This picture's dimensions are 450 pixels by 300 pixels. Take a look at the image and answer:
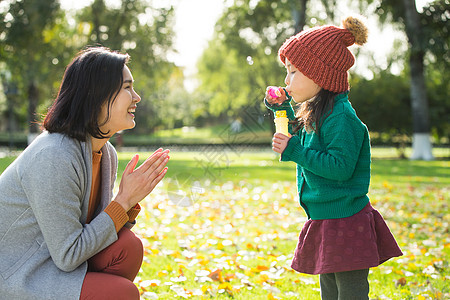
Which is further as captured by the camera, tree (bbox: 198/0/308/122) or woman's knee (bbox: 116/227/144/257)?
tree (bbox: 198/0/308/122)

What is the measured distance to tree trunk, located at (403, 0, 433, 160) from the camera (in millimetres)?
16953

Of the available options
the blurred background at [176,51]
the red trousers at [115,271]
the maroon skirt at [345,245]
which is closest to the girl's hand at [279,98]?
the maroon skirt at [345,245]

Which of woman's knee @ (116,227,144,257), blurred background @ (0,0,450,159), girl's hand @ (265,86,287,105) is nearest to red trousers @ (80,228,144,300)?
woman's knee @ (116,227,144,257)

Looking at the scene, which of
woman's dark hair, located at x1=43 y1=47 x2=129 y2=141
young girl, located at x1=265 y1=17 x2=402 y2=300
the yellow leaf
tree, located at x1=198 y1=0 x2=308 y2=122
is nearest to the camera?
woman's dark hair, located at x1=43 y1=47 x2=129 y2=141

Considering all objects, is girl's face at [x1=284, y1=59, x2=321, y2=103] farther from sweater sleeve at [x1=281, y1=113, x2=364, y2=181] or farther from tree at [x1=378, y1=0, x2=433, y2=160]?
tree at [x1=378, y1=0, x2=433, y2=160]

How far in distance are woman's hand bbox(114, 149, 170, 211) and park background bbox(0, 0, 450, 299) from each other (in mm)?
689

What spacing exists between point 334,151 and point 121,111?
1058 mm

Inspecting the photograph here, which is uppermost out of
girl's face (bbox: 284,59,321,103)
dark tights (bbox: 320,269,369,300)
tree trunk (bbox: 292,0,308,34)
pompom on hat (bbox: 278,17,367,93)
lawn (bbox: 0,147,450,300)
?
tree trunk (bbox: 292,0,308,34)

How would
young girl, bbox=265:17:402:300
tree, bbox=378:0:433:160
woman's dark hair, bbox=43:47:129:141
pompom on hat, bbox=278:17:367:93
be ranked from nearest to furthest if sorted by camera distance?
woman's dark hair, bbox=43:47:129:141
young girl, bbox=265:17:402:300
pompom on hat, bbox=278:17:367:93
tree, bbox=378:0:433:160

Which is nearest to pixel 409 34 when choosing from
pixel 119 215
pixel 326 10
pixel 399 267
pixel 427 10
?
pixel 427 10

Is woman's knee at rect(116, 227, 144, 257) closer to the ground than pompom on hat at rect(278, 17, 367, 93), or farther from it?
closer to the ground

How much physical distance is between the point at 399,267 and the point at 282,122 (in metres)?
2.23

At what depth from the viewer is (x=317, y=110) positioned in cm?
240

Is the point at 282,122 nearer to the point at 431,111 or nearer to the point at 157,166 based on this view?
the point at 157,166
